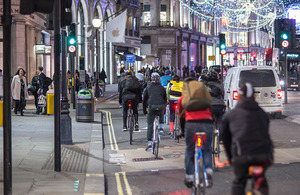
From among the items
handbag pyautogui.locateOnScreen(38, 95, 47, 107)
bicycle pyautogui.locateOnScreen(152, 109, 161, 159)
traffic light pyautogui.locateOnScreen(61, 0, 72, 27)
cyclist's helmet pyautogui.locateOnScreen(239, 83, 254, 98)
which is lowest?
bicycle pyautogui.locateOnScreen(152, 109, 161, 159)

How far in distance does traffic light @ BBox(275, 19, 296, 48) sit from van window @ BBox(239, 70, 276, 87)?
7.57 m

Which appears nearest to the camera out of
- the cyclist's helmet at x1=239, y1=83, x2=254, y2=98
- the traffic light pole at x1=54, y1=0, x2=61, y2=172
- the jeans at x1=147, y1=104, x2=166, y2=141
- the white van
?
the cyclist's helmet at x1=239, y1=83, x2=254, y2=98

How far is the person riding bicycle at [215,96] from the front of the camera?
36.9 ft

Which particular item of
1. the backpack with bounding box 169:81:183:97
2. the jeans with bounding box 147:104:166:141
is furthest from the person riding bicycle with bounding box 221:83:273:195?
the backpack with bounding box 169:81:183:97

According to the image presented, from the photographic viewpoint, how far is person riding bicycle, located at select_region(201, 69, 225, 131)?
1124 centimetres

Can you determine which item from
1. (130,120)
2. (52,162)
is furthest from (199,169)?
(130,120)

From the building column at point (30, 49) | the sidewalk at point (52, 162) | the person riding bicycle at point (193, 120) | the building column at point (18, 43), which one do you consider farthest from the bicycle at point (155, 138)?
the building column at point (30, 49)

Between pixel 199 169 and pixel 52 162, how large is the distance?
14.8ft

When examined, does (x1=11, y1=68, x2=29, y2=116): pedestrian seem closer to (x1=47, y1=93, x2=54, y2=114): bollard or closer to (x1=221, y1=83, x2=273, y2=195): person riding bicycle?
(x1=47, y1=93, x2=54, y2=114): bollard

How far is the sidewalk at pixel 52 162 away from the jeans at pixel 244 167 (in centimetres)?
300

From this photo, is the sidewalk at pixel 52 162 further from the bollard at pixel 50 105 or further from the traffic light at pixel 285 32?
the traffic light at pixel 285 32

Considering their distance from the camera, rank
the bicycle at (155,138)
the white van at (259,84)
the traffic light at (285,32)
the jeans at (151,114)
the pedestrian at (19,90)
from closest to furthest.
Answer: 1. the bicycle at (155,138)
2. the jeans at (151,114)
3. the white van at (259,84)
4. the pedestrian at (19,90)
5. the traffic light at (285,32)

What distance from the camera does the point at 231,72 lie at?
2073cm

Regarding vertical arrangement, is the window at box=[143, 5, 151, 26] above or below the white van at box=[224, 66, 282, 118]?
above
